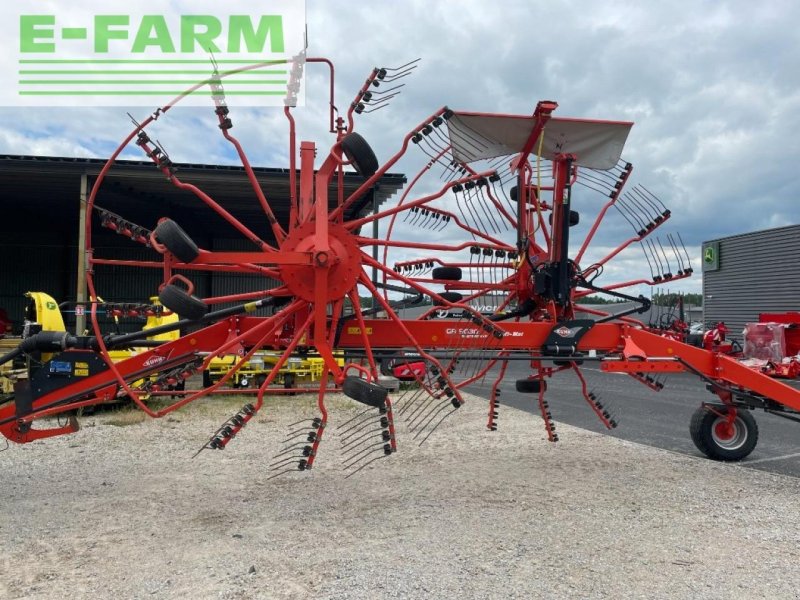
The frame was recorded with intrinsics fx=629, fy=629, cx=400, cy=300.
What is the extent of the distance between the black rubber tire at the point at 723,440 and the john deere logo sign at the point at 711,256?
15228 mm

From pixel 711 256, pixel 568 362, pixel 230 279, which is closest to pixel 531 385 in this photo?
pixel 568 362

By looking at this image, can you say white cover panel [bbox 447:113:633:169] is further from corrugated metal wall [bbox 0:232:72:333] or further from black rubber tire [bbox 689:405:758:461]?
corrugated metal wall [bbox 0:232:72:333]

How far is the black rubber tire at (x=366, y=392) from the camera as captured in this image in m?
4.34

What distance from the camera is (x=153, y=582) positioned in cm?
366

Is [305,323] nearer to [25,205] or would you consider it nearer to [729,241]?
[25,205]

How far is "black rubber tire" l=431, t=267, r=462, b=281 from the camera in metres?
5.82

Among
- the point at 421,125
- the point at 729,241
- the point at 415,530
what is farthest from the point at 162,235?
the point at 729,241

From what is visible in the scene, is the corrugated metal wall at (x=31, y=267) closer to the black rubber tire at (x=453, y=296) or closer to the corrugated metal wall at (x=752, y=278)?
the black rubber tire at (x=453, y=296)

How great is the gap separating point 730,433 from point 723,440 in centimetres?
11

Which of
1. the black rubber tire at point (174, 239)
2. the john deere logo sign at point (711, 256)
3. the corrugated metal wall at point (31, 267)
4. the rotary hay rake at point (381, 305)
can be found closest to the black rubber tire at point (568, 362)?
the rotary hay rake at point (381, 305)

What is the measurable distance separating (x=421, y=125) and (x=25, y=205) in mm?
17245

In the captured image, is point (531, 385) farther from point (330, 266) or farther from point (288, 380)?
point (288, 380)

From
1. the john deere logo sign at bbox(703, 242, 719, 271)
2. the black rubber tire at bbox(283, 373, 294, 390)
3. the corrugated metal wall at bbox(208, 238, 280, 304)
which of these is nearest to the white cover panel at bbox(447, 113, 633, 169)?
the black rubber tire at bbox(283, 373, 294, 390)

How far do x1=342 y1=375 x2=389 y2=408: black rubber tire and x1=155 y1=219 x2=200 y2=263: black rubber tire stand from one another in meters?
1.42
